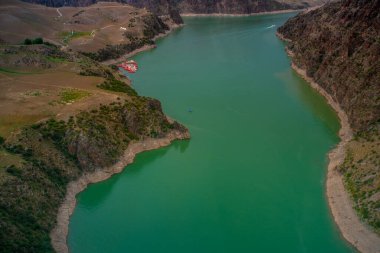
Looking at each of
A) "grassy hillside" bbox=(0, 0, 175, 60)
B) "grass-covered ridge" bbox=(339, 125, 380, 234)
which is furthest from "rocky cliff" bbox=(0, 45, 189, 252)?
"grassy hillside" bbox=(0, 0, 175, 60)

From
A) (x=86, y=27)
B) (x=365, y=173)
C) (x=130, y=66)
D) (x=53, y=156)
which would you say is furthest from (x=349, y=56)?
(x=86, y=27)

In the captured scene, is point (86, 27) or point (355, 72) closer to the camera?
point (355, 72)

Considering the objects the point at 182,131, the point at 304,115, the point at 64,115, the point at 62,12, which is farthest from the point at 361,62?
the point at 62,12

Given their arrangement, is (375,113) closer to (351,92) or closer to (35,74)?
(351,92)

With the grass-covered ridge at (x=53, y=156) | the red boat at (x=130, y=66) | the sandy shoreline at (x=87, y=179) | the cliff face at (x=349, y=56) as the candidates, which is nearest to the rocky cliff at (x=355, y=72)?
the cliff face at (x=349, y=56)

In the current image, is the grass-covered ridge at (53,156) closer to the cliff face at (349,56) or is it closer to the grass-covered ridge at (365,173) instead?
the grass-covered ridge at (365,173)

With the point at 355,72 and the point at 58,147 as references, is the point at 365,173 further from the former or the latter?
the point at 58,147

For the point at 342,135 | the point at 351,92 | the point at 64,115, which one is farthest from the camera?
the point at 351,92
